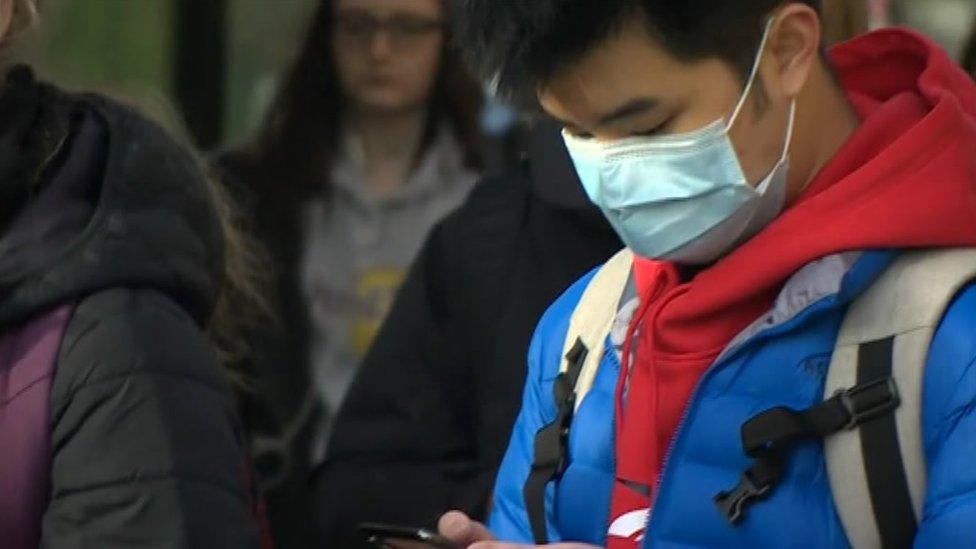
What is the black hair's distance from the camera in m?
2.31

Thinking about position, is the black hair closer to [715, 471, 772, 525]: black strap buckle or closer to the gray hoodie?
[715, 471, 772, 525]: black strap buckle

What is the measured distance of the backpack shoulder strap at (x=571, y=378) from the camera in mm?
2463

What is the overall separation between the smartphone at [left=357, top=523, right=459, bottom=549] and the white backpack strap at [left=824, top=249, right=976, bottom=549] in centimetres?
48

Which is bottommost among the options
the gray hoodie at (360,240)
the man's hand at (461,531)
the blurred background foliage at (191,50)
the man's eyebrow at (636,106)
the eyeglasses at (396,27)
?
the gray hoodie at (360,240)

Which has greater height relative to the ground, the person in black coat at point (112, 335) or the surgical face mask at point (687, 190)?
the surgical face mask at point (687, 190)

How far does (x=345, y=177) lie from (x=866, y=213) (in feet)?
8.08

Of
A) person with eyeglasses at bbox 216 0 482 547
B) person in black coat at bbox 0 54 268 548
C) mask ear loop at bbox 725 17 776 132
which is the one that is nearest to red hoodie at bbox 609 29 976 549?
mask ear loop at bbox 725 17 776 132

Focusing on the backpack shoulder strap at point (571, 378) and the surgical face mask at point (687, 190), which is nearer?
the surgical face mask at point (687, 190)

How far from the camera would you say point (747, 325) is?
2314 millimetres

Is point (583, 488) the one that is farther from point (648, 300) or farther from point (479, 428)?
point (479, 428)

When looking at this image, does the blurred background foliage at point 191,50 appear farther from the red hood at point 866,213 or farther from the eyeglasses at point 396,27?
the red hood at point 866,213

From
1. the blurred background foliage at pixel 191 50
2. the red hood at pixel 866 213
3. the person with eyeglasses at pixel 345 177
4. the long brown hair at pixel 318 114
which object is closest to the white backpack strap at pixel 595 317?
the red hood at pixel 866 213

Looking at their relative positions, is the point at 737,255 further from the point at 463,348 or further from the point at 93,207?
the point at 463,348

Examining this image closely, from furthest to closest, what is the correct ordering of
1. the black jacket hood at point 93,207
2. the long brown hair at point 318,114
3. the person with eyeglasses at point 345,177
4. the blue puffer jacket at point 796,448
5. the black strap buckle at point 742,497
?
the long brown hair at point 318,114 < the person with eyeglasses at point 345,177 < the black jacket hood at point 93,207 < the black strap buckle at point 742,497 < the blue puffer jacket at point 796,448
